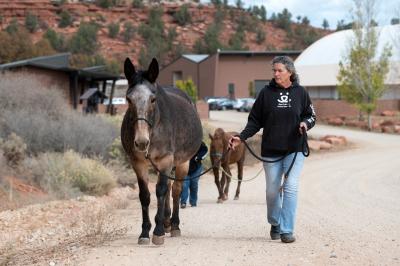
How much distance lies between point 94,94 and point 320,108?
22286 mm

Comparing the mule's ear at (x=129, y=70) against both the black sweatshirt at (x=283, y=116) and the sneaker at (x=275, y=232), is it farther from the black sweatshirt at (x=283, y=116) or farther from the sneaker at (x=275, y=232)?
the sneaker at (x=275, y=232)

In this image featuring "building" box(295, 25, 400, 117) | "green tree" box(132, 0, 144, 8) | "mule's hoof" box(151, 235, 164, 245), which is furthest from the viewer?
"green tree" box(132, 0, 144, 8)

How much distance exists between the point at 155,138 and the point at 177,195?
149 cm

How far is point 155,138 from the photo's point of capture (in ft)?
26.6

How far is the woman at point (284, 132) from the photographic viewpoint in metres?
8.09

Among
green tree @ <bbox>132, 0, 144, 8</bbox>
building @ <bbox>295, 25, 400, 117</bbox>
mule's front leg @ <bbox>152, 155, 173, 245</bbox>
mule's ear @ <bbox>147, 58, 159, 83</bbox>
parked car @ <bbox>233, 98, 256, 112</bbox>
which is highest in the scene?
green tree @ <bbox>132, 0, 144, 8</bbox>

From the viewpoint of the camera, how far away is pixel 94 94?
36219mm

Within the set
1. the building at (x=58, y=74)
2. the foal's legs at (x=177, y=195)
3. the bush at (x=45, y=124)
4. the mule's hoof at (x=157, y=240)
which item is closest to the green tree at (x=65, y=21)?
the building at (x=58, y=74)

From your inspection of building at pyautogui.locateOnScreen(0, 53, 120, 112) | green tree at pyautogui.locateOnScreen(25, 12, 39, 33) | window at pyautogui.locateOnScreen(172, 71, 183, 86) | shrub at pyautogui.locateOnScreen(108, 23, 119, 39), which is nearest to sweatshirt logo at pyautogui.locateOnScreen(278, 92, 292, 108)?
building at pyautogui.locateOnScreen(0, 53, 120, 112)

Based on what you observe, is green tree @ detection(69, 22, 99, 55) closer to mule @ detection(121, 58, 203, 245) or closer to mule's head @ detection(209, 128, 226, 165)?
mule's head @ detection(209, 128, 226, 165)

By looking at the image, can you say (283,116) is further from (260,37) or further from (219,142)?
(260,37)

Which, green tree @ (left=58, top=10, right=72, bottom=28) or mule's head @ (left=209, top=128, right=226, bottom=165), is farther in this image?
green tree @ (left=58, top=10, right=72, bottom=28)

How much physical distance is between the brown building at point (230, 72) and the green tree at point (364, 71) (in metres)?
40.0

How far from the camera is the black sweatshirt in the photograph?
319 inches
